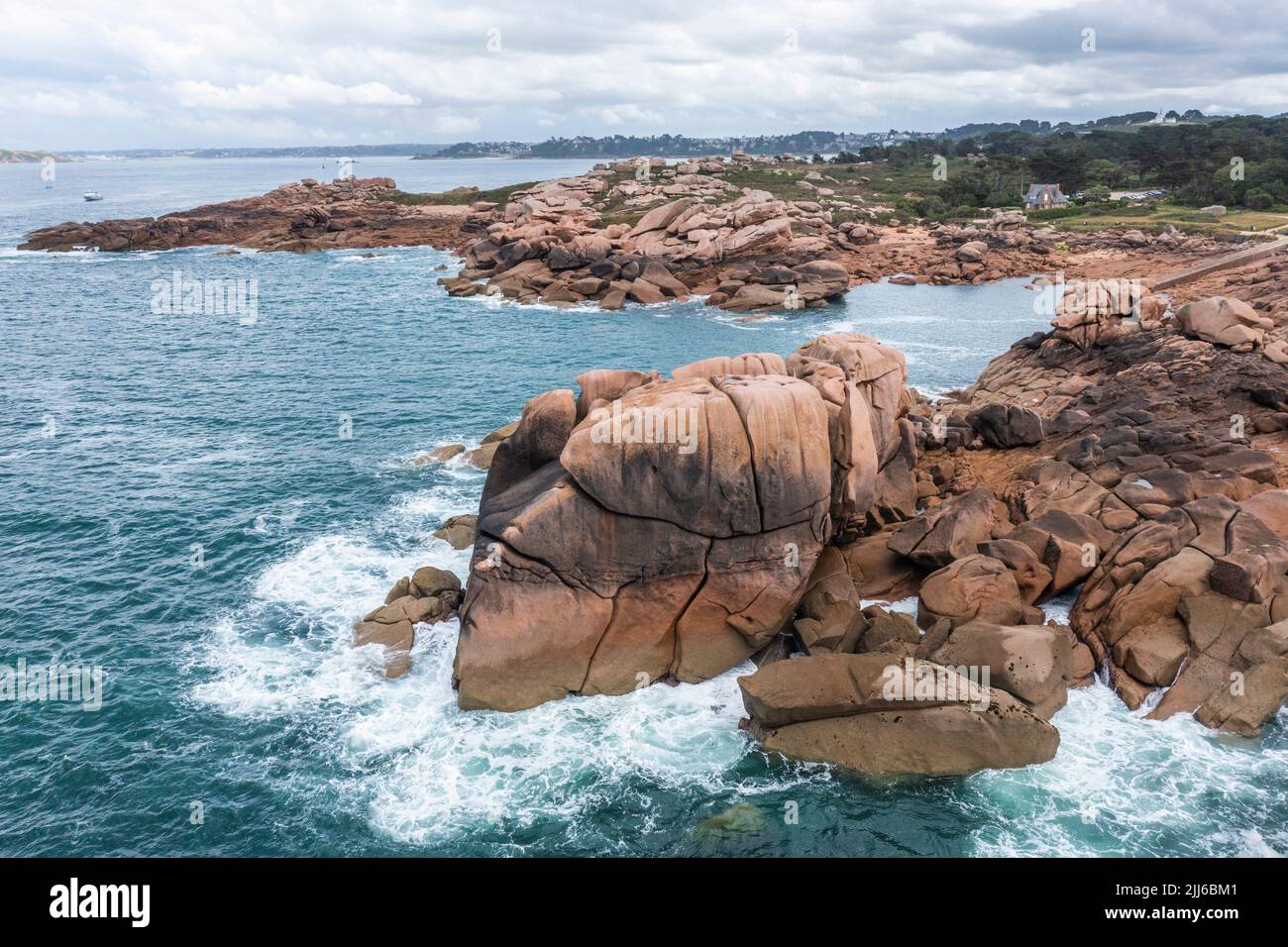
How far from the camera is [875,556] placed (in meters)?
31.9

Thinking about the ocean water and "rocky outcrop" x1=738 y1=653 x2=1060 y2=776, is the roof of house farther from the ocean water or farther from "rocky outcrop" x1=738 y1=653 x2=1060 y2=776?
"rocky outcrop" x1=738 y1=653 x2=1060 y2=776

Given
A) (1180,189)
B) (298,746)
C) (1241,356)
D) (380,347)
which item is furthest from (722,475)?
(1180,189)

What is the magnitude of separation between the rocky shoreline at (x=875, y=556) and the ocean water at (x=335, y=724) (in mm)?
1252

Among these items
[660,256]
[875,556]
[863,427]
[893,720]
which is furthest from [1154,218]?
[893,720]

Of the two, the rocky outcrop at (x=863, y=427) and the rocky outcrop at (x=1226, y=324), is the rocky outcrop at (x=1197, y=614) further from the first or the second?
the rocky outcrop at (x=1226, y=324)

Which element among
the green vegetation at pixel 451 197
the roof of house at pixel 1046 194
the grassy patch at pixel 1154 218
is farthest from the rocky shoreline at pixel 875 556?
the green vegetation at pixel 451 197

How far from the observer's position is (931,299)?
8769cm

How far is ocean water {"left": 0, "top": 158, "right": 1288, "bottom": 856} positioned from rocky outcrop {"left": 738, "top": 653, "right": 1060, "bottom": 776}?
25.0 inches

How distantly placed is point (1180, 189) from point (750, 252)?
7029 centimetres

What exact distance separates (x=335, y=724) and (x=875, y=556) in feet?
65.9

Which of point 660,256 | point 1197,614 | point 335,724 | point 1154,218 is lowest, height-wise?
point 335,724

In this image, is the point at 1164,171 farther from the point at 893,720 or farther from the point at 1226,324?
the point at 893,720

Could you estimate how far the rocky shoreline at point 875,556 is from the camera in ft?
79.4

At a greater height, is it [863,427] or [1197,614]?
[863,427]
